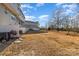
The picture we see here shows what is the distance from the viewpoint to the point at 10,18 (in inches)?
109

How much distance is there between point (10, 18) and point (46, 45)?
58 cm

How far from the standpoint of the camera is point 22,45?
9.10ft

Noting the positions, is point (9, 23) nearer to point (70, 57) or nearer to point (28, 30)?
point (28, 30)

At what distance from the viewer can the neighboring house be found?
8.86 ft

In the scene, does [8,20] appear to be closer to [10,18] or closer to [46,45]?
[10,18]

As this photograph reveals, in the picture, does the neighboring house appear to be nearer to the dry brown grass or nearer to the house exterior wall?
the house exterior wall

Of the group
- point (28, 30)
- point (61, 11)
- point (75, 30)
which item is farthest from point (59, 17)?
point (28, 30)

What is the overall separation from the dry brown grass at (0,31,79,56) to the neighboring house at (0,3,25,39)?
0.52ft

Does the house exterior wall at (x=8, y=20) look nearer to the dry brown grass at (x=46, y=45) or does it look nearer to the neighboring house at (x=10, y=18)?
the neighboring house at (x=10, y=18)

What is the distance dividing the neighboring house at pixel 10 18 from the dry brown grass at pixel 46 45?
16 centimetres

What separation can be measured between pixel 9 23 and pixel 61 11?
68cm

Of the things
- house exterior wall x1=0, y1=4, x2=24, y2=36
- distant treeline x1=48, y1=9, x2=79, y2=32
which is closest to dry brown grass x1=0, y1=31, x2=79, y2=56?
distant treeline x1=48, y1=9, x2=79, y2=32

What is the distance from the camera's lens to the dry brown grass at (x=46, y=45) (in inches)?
107

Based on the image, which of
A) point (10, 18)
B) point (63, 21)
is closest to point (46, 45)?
point (63, 21)
